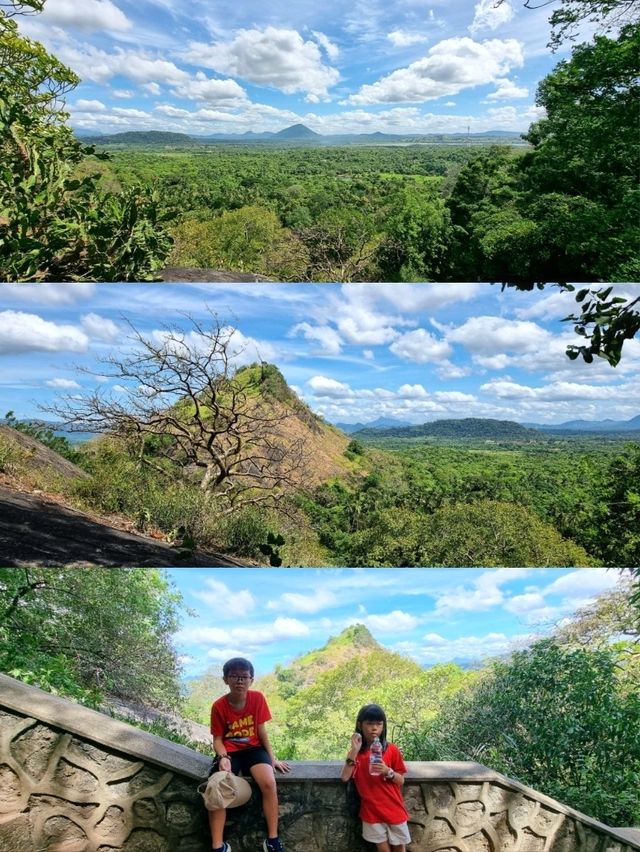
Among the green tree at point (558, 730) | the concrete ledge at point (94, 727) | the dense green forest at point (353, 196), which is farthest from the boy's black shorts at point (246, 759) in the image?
the dense green forest at point (353, 196)

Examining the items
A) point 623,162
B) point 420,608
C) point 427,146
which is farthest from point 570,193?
point 420,608

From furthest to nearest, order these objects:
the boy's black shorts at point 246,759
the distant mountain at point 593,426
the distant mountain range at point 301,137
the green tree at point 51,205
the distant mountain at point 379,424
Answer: the distant mountain range at point 301,137 < the distant mountain at point 593,426 < the distant mountain at point 379,424 < the green tree at point 51,205 < the boy's black shorts at point 246,759

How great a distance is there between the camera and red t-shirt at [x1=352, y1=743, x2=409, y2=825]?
3133 mm

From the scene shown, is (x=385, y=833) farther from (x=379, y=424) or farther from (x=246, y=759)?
(x=379, y=424)

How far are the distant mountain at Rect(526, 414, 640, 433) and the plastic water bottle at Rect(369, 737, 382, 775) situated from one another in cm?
279

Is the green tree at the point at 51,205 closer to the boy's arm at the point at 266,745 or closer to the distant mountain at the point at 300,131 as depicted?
the distant mountain at the point at 300,131

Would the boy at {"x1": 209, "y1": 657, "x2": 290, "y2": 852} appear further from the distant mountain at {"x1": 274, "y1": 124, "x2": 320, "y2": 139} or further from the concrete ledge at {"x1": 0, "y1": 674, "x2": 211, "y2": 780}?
the distant mountain at {"x1": 274, "y1": 124, "x2": 320, "y2": 139}

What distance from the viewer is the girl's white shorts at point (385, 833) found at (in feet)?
10.3

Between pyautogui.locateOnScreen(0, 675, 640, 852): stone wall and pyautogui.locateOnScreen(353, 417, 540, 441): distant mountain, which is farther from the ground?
pyautogui.locateOnScreen(353, 417, 540, 441): distant mountain

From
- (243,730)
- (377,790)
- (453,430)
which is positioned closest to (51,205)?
(453,430)

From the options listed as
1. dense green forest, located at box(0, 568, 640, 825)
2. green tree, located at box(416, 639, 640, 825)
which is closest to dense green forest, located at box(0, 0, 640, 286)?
dense green forest, located at box(0, 568, 640, 825)

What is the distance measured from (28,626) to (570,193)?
5053mm

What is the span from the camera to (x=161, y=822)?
3074 millimetres

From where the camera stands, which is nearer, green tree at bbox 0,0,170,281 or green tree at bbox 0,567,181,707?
green tree at bbox 0,0,170,281
